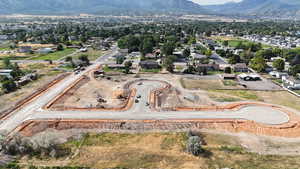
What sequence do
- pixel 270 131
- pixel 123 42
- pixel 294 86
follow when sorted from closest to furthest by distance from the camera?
pixel 270 131 < pixel 294 86 < pixel 123 42

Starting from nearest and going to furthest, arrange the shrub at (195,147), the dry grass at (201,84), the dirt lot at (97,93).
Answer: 1. the shrub at (195,147)
2. the dirt lot at (97,93)
3. the dry grass at (201,84)

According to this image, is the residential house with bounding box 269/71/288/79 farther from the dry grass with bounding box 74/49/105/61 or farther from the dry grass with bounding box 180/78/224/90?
the dry grass with bounding box 74/49/105/61

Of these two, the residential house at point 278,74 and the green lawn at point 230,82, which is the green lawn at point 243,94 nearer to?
the green lawn at point 230,82

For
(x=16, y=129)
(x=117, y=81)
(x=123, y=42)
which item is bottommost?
(x=16, y=129)

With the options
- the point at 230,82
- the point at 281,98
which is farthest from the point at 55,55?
the point at 281,98

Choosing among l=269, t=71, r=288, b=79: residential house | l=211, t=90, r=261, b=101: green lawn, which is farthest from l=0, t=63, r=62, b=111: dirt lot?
l=269, t=71, r=288, b=79: residential house

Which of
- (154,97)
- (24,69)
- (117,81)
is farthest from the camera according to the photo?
(24,69)

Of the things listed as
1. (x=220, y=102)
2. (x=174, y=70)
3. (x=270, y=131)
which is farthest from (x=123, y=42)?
(x=270, y=131)

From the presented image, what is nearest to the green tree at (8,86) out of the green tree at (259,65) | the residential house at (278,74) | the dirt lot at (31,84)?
the dirt lot at (31,84)

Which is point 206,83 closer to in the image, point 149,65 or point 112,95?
point 149,65

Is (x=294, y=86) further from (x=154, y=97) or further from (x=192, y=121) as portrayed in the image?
(x=154, y=97)
